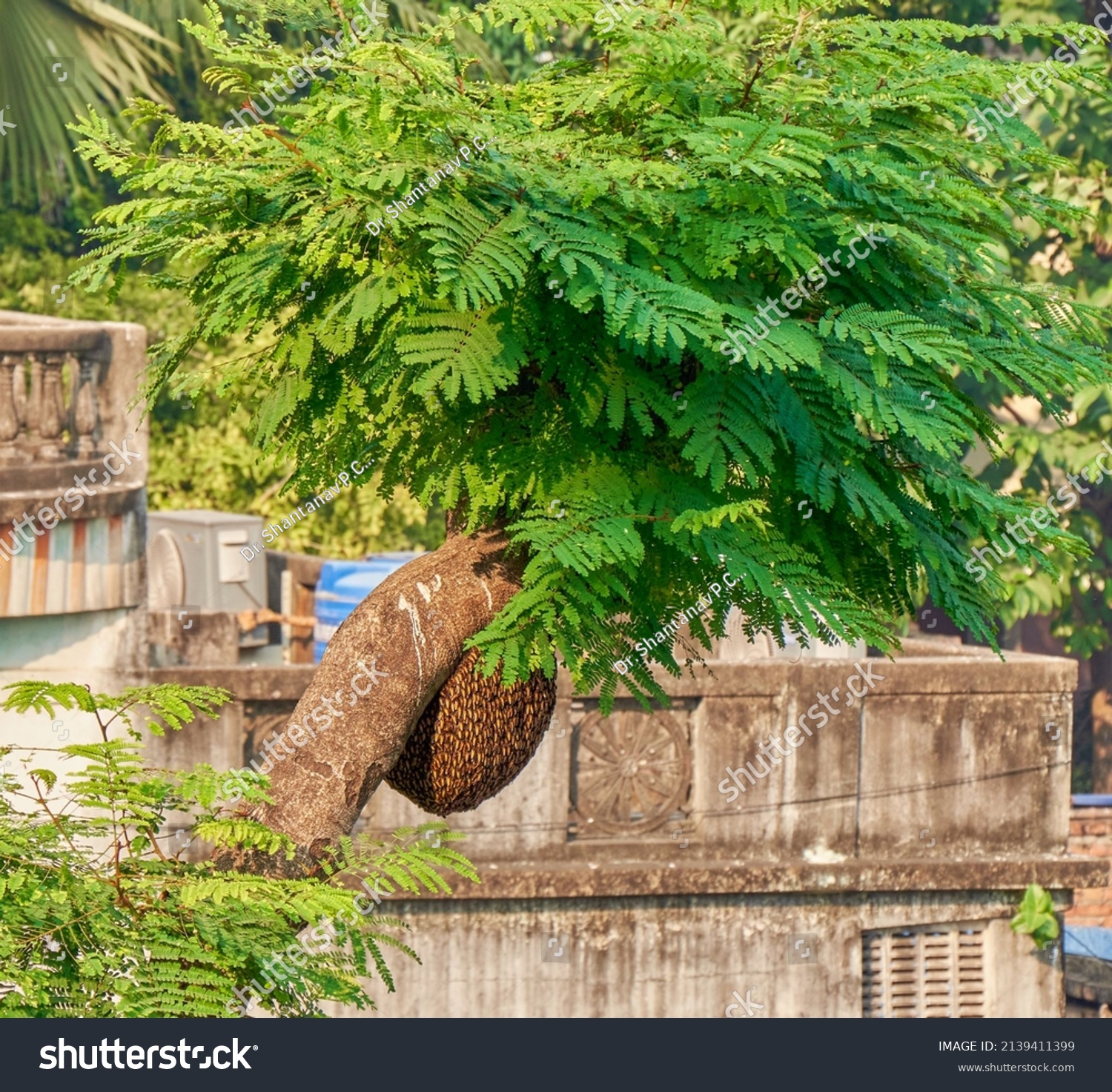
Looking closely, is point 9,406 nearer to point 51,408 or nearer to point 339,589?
point 51,408

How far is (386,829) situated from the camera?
10594 mm

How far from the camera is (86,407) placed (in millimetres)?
10492

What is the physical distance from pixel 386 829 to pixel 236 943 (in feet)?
22.6

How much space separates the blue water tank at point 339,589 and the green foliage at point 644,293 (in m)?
8.22

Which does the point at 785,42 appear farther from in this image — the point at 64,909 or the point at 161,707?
the point at 64,909

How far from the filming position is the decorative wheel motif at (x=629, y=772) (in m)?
10.8

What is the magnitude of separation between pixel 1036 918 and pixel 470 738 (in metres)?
8.11

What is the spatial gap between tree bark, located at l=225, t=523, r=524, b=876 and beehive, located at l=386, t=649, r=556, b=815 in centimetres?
11

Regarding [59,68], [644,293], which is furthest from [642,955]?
[59,68]

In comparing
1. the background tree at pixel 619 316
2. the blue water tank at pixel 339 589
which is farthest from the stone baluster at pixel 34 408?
the background tree at pixel 619 316

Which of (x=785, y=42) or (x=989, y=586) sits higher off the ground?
(x=785, y=42)

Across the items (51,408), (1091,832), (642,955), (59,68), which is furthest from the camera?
(59,68)

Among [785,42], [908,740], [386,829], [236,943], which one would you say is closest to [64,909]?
[236,943]

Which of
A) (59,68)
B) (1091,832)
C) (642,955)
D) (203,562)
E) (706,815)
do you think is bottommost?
(642,955)
